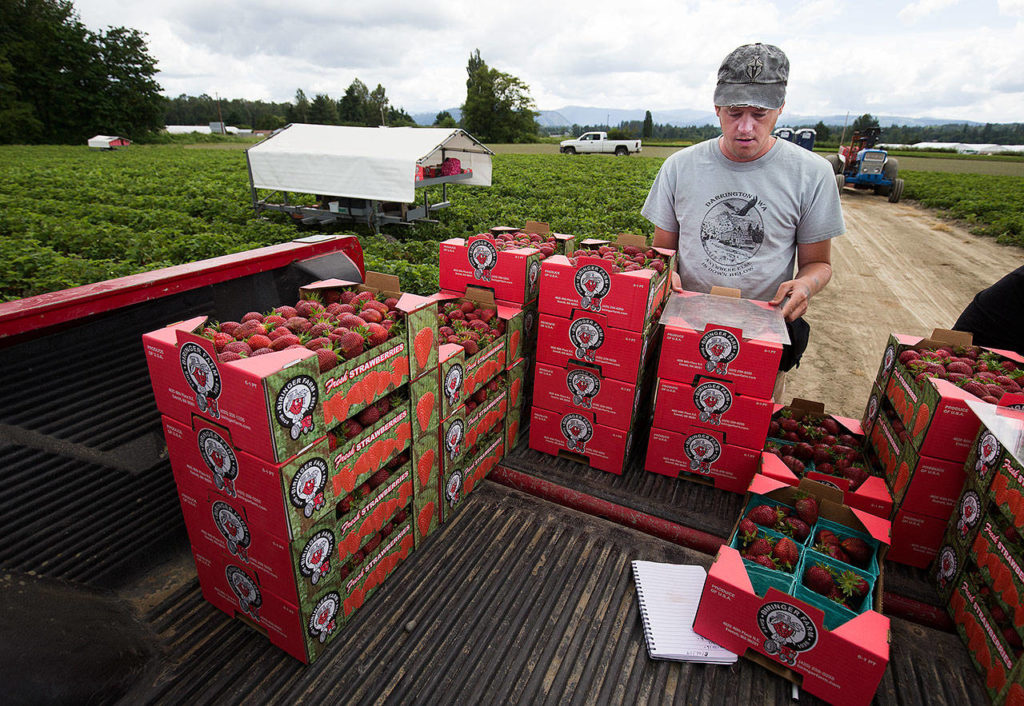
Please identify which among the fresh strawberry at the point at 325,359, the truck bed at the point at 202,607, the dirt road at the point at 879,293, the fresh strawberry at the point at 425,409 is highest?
the fresh strawberry at the point at 325,359

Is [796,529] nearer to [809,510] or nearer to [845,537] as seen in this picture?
[809,510]

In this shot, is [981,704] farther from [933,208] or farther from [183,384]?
[933,208]

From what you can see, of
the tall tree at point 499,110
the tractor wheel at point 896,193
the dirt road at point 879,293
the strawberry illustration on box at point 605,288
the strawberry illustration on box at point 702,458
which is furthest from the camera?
the tall tree at point 499,110

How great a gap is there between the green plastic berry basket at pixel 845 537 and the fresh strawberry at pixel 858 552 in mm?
15

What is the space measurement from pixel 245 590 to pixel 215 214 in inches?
489

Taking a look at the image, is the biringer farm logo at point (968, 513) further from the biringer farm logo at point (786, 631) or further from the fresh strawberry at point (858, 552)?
the biringer farm logo at point (786, 631)

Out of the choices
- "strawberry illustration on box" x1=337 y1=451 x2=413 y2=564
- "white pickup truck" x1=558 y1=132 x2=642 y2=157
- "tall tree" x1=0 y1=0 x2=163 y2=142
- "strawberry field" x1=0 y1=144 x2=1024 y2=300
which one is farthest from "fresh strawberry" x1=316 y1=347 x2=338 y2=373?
"tall tree" x1=0 y1=0 x2=163 y2=142

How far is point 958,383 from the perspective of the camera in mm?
2488

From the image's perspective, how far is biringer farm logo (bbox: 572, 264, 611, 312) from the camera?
9.27 feet

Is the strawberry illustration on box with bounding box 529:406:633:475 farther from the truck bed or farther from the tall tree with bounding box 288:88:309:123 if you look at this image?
the tall tree with bounding box 288:88:309:123

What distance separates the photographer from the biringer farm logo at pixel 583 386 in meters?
3.07

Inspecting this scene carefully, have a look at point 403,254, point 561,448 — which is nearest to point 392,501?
point 561,448

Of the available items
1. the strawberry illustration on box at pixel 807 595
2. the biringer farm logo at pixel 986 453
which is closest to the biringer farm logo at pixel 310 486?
the strawberry illustration on box at pixel 807 595

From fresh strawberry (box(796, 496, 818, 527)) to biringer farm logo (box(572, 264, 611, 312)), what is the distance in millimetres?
1327
